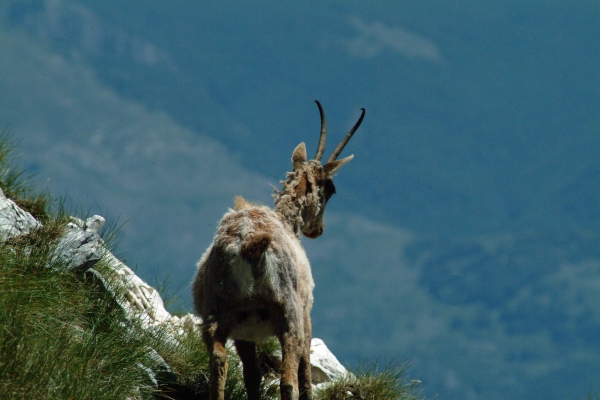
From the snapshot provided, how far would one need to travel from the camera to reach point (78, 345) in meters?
6.57

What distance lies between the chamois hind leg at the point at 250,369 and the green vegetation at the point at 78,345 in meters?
0.19

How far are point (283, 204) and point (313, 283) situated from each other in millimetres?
1086

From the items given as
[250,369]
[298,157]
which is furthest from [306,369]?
[298,157]

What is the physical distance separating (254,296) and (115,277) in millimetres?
2721

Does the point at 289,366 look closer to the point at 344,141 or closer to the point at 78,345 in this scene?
the point at 78,345

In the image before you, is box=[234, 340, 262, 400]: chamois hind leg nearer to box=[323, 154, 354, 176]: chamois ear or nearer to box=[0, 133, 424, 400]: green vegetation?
box=[0, 133, 424, 400]: green vegetation

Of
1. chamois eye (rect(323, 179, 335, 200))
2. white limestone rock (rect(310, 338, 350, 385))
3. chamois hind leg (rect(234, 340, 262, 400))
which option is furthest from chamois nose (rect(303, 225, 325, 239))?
chamois hind leg (rect(234, 340, 262, 400))

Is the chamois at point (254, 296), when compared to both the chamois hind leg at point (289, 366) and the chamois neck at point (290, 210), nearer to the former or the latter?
the chamois hind leg at point (289, 366)

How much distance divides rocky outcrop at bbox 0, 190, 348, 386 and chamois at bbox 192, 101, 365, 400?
0.88 metres

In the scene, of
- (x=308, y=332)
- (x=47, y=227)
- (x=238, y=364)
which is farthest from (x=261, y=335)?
(x=47, y=227)

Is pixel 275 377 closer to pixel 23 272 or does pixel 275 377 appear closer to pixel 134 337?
pixel 134 337

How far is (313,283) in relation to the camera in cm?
851

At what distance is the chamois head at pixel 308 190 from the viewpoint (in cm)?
905

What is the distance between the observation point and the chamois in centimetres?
711
